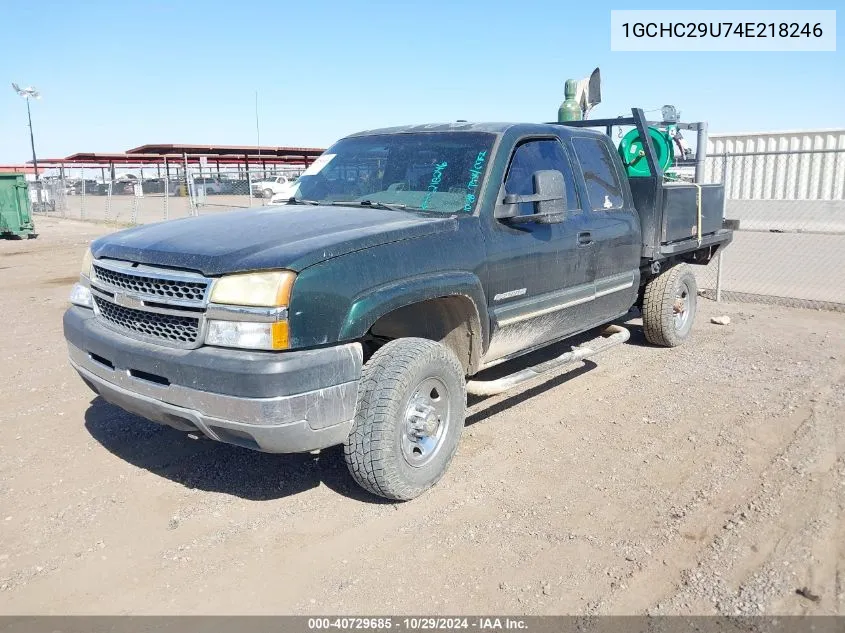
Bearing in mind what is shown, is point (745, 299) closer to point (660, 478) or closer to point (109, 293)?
point (660, 478)

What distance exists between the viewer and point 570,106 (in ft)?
25.1

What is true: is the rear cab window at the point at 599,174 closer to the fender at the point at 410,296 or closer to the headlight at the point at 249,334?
the fender at the point at 410,296

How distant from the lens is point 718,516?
3611 mm

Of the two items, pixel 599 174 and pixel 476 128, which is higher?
pixel 476 128

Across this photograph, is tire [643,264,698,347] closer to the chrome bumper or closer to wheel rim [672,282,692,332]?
wheel rim [672,282,692,332]

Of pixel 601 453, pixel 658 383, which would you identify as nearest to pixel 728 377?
pixel 658 383

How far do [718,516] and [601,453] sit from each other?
0.94 meters

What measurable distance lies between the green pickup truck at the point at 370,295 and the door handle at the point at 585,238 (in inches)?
0.8

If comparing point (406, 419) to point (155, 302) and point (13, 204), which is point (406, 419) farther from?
point (13, 204)

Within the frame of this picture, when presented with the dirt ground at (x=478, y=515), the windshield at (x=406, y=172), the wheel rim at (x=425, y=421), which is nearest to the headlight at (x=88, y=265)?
the dirt ground at (x=478, y=515)

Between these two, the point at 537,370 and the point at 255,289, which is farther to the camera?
the point at 537,370

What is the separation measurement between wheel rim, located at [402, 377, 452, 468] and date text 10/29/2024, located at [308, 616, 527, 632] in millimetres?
953

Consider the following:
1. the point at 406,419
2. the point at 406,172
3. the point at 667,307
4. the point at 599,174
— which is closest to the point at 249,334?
the point at 406,419

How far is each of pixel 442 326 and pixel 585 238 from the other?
1.45 m
